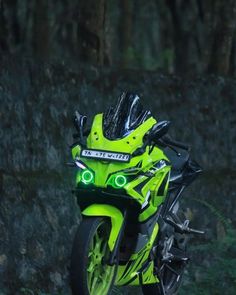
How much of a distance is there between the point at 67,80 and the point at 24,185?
5.32ft

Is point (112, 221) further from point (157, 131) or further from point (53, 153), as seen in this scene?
point (53, 153)

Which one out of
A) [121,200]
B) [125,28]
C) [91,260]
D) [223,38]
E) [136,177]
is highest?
[136,177]

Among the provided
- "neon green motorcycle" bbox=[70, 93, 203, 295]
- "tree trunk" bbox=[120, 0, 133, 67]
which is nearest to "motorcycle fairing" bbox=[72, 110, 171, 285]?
"neon green motorcycle" bbox=[70, 93, 203, 295]

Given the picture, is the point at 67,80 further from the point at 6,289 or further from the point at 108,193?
the point at 108,193

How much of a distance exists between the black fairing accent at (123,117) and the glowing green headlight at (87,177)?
0.34m

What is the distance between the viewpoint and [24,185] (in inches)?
409

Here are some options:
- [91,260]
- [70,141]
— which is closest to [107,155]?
[91,260]

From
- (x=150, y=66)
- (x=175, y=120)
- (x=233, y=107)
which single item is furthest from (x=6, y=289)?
(x=150, y=66)

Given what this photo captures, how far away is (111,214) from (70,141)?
140 inches

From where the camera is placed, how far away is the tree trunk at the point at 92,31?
1356 cm

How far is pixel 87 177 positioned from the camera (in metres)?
7.93

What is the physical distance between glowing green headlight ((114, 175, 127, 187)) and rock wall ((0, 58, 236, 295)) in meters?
1.93

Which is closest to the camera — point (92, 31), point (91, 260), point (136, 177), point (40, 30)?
point (91, 260)

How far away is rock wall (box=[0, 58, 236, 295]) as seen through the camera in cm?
996
